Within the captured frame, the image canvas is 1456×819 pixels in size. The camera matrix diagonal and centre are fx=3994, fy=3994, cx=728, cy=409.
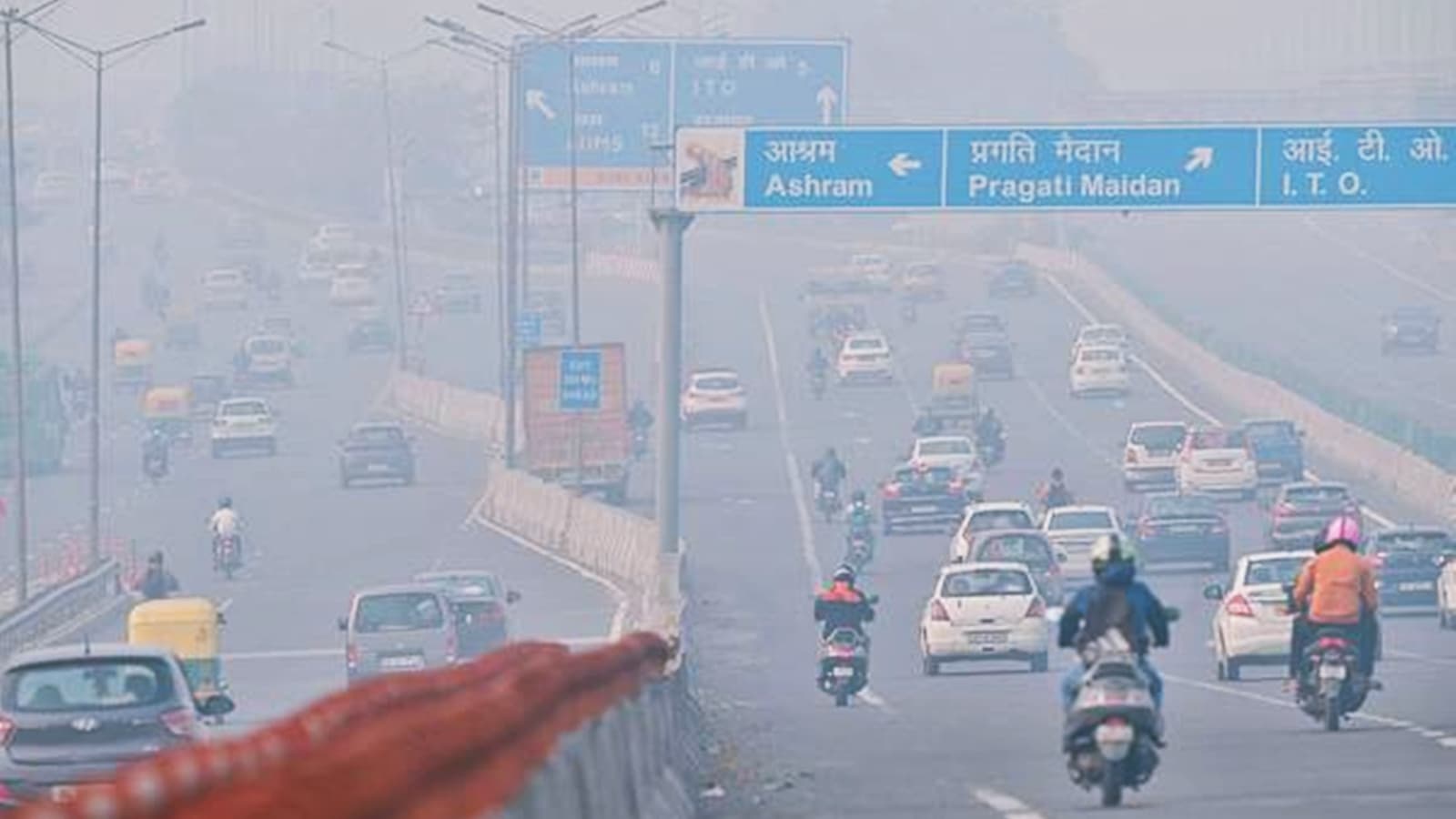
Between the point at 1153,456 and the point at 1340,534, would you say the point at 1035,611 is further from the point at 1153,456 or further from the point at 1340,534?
the point at 1153,456

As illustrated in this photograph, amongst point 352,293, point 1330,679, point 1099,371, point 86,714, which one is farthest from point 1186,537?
point 352,293

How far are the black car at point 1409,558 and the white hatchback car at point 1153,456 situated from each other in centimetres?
2185

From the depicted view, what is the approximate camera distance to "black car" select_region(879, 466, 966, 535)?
70.6 m

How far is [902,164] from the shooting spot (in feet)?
179

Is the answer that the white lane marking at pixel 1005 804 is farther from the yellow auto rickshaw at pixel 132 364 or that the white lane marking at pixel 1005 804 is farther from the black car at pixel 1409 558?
the yellow auto rickshaw at pixel 132 364

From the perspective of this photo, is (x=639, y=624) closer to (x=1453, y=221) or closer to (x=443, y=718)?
(x=443, y=718)

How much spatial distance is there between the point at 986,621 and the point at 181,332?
8740cm

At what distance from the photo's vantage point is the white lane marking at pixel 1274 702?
1065 inches

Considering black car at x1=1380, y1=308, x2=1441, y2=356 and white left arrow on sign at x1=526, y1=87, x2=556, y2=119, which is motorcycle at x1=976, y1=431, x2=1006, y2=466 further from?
black car at x1=1380, y1=308, x2=1441, y2=356

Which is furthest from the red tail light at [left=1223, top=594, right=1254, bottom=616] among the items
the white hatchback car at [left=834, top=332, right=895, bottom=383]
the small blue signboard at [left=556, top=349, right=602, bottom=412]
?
the white hatchback car at [left=834, top=332, right=895, bottom=383]

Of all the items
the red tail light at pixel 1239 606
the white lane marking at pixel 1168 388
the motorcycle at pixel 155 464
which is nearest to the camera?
the red tail light at pixel 1239 606

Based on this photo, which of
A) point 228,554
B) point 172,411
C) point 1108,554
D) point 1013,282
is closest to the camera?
point 1108,554

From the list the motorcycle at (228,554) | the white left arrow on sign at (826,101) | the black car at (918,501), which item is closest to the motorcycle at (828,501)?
the black car at (918,501)

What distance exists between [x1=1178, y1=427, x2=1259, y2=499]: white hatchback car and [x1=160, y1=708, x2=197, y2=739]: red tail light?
166 feet
